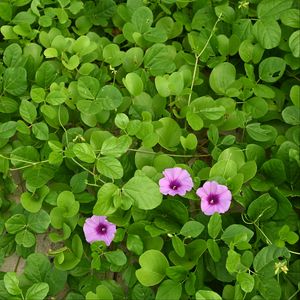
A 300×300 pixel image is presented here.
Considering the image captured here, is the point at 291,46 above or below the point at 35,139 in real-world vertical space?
above

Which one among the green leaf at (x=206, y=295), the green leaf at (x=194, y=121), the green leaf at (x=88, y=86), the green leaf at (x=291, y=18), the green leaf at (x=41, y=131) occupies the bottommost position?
the green leaf at (x=206, y=295)

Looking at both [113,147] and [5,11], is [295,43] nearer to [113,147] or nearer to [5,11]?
[113,147]

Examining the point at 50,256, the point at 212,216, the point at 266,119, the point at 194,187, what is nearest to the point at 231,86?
the point at 266,119

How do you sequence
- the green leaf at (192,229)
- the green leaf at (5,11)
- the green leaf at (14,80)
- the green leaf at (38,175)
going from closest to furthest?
the green leaf at (192,229) → the green leaf at (38,175) → the green leaf at (14,80) → the green leaf at (5,11)

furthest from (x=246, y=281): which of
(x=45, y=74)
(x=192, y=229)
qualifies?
(x=45, y=74)

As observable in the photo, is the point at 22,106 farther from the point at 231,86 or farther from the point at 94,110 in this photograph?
the point at 231,86

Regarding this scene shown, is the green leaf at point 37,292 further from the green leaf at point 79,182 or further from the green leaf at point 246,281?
the green leaf at point 246,281

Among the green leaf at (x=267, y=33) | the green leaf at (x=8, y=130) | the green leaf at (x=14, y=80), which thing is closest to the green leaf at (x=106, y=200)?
the green leaf at (x=8, y=130)
